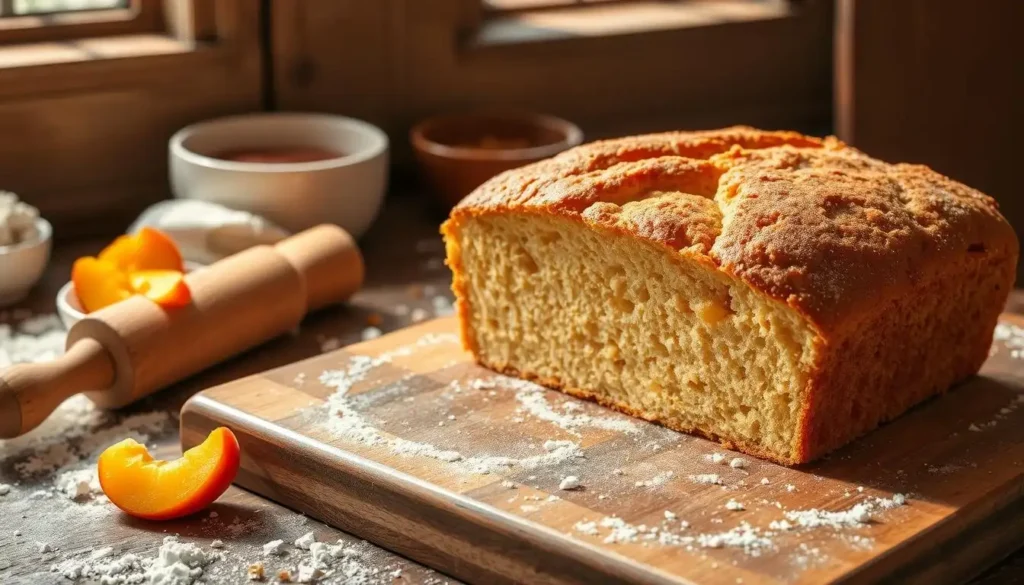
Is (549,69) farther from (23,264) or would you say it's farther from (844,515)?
(844,515)

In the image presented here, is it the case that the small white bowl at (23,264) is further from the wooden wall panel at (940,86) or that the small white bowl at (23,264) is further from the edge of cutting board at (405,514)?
the wooden wall panel at (940,86)

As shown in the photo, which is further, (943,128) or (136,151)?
(943,128)

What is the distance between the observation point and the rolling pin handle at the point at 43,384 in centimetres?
168

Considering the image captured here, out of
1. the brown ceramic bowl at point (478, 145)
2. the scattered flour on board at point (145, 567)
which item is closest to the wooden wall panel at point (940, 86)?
the brown ceramic bowl at point (478, 145)

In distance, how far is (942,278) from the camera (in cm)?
170

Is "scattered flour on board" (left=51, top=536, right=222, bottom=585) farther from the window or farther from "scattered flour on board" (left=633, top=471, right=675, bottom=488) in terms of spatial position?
the window

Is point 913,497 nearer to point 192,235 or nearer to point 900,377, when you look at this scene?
point 900,377

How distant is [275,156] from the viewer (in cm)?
249

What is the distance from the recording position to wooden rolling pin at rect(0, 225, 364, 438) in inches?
67.4

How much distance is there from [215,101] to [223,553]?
1310 millimetres

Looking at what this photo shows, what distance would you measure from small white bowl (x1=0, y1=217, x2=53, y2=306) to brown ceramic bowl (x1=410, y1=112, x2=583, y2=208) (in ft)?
2.40

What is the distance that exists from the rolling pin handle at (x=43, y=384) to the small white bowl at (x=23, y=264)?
0.41 metres

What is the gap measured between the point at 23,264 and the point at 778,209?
1.24 metres

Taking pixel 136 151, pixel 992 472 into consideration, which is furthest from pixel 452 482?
pixel 136 151
